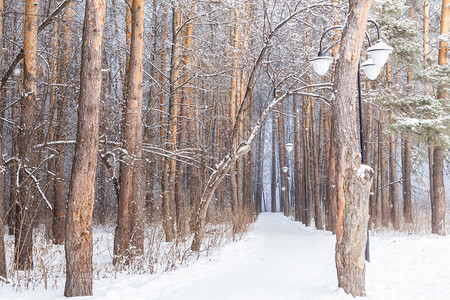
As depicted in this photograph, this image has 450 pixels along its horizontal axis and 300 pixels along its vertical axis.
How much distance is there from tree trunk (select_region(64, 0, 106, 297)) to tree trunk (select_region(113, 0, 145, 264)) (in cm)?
203

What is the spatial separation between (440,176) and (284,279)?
8654 mm

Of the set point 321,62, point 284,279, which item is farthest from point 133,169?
point 321,62

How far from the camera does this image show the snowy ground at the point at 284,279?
547cm

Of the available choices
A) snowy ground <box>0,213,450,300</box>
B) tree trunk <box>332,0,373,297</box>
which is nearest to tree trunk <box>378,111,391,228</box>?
snowy ground <box>0,213,450,300</box>

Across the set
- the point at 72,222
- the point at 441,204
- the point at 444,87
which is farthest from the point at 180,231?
the point at 444,87

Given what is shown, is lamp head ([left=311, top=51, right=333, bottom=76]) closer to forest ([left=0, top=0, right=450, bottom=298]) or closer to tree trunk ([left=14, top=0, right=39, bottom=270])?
forest ([left=0, top=0, right=450, bottom=298])

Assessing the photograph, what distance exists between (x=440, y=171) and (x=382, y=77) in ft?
13.7

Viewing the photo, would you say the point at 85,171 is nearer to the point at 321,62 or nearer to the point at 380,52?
the point at 321,62

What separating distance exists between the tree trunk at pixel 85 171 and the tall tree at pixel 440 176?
1125cm

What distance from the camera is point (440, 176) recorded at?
12.6 m

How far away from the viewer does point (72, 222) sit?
5.12 metres

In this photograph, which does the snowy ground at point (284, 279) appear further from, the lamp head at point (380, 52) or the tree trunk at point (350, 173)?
the lamp head at point (380, 52)

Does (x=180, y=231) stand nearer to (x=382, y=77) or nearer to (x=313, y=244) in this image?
(x=313, y=244)

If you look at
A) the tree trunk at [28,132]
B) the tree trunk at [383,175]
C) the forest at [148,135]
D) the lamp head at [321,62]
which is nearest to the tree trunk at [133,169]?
the forest at [148,135]
